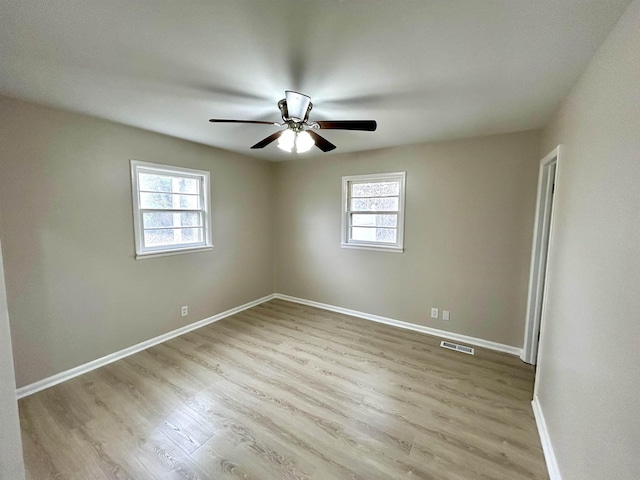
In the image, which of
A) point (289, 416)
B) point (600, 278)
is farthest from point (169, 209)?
point (600, 278)

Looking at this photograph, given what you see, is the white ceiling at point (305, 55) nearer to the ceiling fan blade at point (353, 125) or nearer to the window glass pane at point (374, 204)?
the ceiling fan blade at point (353, 125)

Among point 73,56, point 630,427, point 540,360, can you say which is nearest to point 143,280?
point 73,56

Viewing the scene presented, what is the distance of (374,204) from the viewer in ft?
12.5

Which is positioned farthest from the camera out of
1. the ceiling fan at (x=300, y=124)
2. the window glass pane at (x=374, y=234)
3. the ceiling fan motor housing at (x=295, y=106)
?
the window glass pane at (x=374, y=234)

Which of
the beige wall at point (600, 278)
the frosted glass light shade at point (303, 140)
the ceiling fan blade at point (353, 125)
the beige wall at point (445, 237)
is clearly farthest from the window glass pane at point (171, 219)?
the beige wall at point (600, 278)

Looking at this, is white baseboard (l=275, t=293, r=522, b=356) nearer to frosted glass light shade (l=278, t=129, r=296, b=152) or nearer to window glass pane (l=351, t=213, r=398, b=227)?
window glass pane (l=351, t=213, r=398, b=227)

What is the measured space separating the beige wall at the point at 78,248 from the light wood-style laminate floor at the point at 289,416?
0.34 metres

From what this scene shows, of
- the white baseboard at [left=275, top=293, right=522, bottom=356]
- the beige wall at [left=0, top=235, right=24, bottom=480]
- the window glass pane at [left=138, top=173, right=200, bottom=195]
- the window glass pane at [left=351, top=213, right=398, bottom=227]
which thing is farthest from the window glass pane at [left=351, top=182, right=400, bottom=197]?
the beige wall at [left=0, top=235, right=24, bottom=480]

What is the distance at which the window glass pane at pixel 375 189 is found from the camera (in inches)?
143

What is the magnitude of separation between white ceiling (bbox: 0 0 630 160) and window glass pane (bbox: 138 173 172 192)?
0.73 meters

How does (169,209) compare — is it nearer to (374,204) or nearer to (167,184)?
(167,184)

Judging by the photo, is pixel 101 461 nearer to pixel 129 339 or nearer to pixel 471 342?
pixel 129 339

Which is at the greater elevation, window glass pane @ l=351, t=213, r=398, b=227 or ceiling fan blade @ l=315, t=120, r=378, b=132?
ceiling fan blade @ l=315, t=120, r=378, b=132

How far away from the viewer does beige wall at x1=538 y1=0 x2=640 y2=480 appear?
3.31ft
